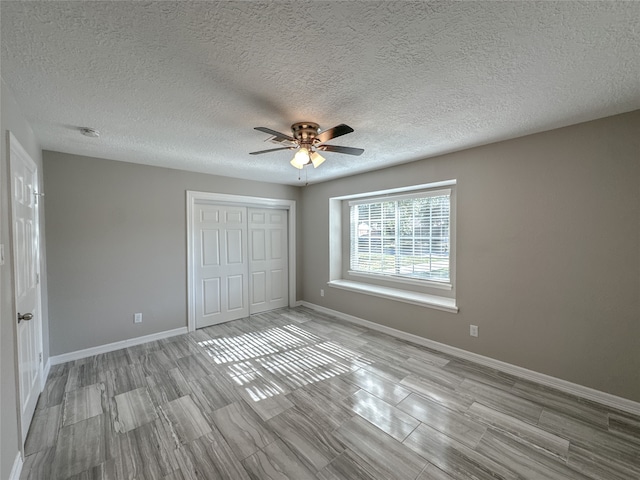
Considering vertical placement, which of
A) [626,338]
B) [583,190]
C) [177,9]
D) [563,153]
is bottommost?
[626,338]

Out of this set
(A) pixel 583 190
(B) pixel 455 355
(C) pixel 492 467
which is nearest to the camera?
(C) pixel 492 467

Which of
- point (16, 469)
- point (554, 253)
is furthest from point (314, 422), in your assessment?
point (554, 253)

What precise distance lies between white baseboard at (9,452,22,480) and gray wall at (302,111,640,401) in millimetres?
3686

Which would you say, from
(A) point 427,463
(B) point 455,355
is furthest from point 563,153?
(A) point 427,463

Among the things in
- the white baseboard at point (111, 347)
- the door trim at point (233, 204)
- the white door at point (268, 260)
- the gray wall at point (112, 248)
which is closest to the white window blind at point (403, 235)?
the door trim at point (233, 204)

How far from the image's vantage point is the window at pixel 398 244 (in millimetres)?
3520

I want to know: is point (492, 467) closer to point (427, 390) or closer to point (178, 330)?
point (427, 390)

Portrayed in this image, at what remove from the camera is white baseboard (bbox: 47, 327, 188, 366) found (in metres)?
3.03

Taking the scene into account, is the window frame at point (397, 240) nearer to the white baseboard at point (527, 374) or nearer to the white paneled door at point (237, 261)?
the white baseboard at point (527, 374)

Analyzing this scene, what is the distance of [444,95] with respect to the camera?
72.7 inches

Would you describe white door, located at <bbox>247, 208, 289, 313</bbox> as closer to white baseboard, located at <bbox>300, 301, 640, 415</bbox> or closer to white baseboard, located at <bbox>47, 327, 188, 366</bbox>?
white baseboard, located at <bbox>47, 327, 188, 366</bbox>

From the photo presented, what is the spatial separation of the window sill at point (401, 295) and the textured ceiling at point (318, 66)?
6.44 ft

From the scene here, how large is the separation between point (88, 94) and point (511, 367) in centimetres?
438

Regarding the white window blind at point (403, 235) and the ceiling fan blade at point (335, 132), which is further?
the white window blind at point (403, 235)
